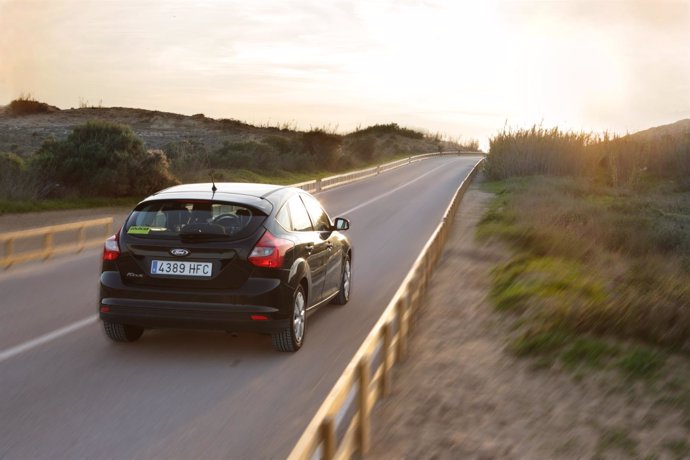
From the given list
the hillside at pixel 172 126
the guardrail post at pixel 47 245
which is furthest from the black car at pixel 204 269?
the hillside at pixel 172 126

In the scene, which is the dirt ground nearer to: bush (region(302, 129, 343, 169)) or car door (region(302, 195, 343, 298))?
car door (region(302, 195, 343, 298))

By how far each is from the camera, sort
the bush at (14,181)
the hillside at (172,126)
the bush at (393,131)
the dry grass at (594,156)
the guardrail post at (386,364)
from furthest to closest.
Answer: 1. the bush at (393,131)
2. the hillside at (172,126)
3. the dry grass at (594,156)
4. the bush at (14,181)
5. the guardrail post at (386,364)

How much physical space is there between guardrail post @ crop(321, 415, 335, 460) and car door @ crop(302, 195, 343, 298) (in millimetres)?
5204

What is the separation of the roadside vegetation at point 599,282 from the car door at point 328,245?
2.16m

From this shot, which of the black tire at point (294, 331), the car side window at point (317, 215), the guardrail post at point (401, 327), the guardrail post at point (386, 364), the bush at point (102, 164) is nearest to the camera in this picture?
the guardrail post at point (386, 364)

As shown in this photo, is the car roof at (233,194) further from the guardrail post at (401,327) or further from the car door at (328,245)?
the guardrail post at (401,327)

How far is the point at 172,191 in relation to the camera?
8742 mm

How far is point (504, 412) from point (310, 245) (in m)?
3.18

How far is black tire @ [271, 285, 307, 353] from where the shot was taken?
27.2 feet

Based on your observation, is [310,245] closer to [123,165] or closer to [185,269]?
[185,269]

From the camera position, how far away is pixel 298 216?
9281 mm

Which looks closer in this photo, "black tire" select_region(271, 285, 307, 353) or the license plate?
the license plate

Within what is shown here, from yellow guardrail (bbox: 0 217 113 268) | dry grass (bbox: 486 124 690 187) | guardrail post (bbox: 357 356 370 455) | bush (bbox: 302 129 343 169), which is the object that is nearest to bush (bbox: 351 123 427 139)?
bush (bbox: 302 129 343 169)

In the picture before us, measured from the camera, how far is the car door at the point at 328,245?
986cm
